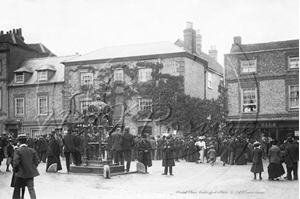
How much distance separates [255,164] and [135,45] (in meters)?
20.4

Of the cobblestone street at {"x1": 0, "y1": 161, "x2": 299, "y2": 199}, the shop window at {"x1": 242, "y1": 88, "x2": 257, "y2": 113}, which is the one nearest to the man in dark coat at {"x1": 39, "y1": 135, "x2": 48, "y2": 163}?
the cobblestone street at {"x1": 0, "y1": 161, "x2": 299, "y2": 199}

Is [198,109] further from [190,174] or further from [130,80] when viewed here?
[190,174]

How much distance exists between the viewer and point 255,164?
1450 cm

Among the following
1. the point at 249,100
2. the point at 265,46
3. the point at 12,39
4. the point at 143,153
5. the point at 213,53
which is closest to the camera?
the point at 143,153

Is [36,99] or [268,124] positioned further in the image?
[36,99]

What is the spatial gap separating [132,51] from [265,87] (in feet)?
38.9

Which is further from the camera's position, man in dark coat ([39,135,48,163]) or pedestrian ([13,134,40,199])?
man in dark coat ([39,135,48,163])

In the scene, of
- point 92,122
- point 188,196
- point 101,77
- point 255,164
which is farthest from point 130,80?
point 188,196

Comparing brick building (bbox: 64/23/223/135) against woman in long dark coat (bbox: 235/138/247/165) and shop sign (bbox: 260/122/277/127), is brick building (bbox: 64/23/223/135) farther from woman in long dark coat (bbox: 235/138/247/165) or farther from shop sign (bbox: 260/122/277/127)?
woman in long dark coat (bbox: 235/138/247/165)

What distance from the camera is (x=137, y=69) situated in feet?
102

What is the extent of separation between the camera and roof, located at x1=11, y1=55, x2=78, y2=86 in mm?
34469

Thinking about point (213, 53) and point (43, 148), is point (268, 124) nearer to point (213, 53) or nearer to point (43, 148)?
point (43, 148)

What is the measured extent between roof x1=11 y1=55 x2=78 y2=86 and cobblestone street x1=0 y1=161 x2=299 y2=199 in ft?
64.2

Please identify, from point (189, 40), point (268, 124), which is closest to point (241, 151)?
point (268, 124)
